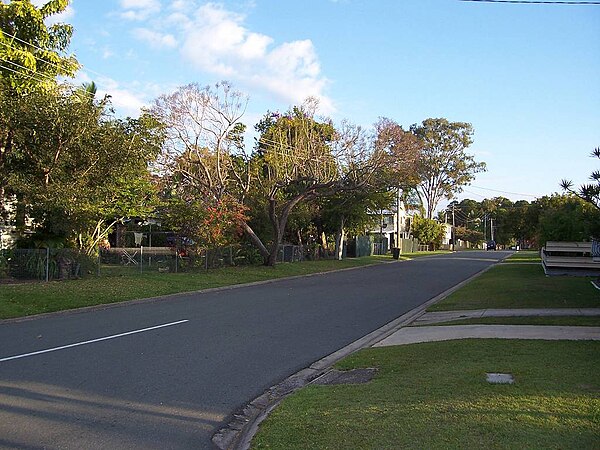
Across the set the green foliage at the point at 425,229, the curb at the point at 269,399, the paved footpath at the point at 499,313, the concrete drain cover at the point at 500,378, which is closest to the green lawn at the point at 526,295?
the paved footpath at the point at 499,313

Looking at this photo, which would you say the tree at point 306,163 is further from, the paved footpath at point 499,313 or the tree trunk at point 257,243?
the paved footpath at point 499,313

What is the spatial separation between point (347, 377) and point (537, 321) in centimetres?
614

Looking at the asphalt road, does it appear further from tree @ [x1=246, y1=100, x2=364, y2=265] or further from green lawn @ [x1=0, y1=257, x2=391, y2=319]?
tree @ [x1=246, y1=100, x2=364, y2=265]

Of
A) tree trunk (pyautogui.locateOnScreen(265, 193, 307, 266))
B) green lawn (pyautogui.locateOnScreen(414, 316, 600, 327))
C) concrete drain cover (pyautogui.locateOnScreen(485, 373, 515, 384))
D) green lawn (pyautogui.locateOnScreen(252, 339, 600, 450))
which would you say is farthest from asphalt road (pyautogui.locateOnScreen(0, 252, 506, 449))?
tree trunk (pyautogui.locateOnScreen(265, 193, 307, 266))

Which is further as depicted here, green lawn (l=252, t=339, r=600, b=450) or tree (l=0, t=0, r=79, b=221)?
tree (l=0, t=0, r=79, b=221)

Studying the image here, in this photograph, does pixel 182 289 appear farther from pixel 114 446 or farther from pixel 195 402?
pixel 114 446

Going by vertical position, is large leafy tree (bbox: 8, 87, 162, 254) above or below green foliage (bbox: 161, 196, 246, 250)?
above

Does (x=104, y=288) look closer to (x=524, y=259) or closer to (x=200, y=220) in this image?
(x=200, y=220)

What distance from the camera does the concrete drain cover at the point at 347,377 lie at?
323 inches

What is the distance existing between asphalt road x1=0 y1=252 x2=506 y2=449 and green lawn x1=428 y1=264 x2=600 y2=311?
5.68ft

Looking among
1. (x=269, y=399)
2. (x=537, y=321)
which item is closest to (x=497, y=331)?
(x=537, y=321)

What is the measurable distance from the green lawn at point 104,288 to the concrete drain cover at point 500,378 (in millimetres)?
12547

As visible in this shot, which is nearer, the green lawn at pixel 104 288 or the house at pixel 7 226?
the green lawn at pixel 104 288

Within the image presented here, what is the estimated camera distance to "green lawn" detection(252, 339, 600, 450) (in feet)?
17.3
